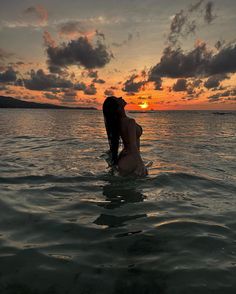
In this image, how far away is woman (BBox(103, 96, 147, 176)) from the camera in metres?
7.54

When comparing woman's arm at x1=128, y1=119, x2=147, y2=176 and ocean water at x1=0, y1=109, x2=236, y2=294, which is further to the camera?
woman's arm at x1=128, y1=119, x2=147, y2=176

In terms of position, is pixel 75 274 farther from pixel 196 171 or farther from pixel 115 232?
pixel 196 171

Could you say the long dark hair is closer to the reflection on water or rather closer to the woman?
the woman

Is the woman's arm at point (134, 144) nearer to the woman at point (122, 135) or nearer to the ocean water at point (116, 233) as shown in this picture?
the woman at point (122, 135)

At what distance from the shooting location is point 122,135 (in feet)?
26.3

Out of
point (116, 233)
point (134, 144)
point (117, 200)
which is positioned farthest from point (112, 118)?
point (116, 233)

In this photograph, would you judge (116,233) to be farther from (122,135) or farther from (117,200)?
(122,135)

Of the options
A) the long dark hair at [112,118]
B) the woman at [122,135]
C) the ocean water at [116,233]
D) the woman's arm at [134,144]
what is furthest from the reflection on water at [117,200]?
the long dark hair at [112,118]

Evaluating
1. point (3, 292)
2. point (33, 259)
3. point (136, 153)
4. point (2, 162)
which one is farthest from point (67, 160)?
point (3, 292)

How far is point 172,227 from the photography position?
5.24 m

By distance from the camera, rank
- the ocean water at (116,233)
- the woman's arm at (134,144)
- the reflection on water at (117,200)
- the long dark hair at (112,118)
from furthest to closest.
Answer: the woman's arm at (134,144), the long dark hair at (112,118), the reflection on water at (117,200), the ocean water at (116,233)

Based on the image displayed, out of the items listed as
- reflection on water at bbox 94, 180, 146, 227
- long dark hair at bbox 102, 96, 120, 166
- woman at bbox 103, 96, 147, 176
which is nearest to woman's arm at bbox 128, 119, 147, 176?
woman at bbox 103, 96, 147, 176

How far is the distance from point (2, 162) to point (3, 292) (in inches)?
340

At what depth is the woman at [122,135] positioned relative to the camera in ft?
24.7
